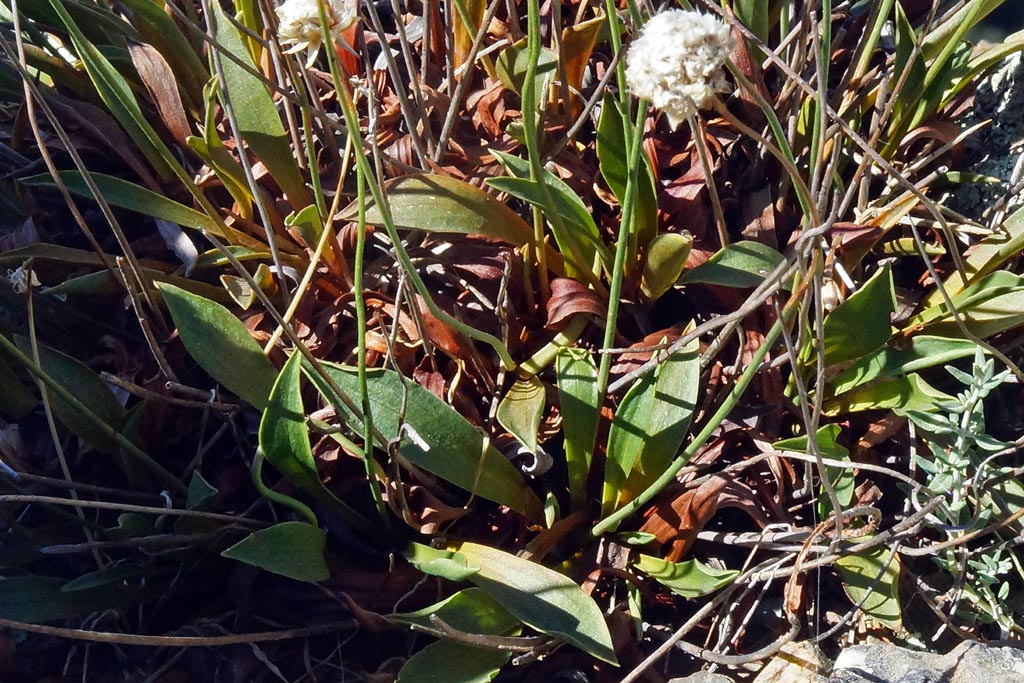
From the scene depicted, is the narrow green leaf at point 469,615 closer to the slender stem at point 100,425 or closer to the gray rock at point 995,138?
the slender stem at point 100,425

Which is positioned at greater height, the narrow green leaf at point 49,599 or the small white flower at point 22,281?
the small white flower at point 22,281

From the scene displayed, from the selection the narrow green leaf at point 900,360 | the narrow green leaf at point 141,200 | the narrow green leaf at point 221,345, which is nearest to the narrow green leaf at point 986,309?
the narrow green leaf at point 900,360

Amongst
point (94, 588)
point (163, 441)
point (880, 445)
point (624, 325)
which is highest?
point (624, 325)

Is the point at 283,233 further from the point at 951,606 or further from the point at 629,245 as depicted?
the point at 951,606

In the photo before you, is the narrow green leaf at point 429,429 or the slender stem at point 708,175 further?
the narrow green leaf at point 429,429

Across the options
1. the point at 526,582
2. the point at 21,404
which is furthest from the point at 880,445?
the point at 21,404

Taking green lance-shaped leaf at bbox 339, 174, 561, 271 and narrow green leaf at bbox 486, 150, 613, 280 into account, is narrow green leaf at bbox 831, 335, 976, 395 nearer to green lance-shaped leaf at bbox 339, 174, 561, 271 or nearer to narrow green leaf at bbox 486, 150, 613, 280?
narrow green leaf at bbox 486, 150, 613, 280

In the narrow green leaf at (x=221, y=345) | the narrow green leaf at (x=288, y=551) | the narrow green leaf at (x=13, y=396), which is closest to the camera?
the narrow green leaf at (x=288, y=551)
